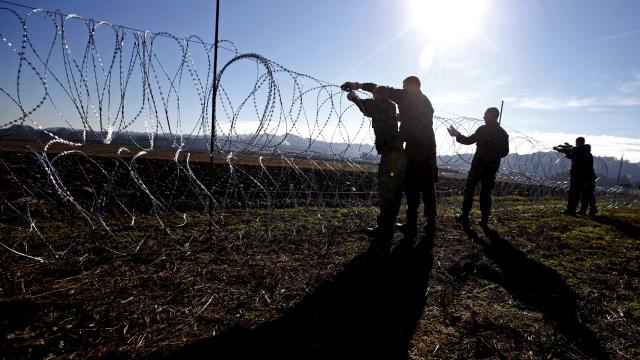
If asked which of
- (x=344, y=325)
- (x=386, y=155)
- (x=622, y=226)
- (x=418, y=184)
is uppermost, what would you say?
(x=386, y=155)

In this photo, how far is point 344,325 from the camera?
8.59ft

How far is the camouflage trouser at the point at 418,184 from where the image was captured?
16.3ft

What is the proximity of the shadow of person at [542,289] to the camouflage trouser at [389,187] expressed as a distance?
43.0 inches

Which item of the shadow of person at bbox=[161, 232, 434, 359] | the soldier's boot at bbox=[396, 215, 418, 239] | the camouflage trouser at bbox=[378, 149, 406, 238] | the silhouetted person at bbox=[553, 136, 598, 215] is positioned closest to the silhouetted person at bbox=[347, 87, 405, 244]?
the camouflage trouser at bbox=[378, 149, 406, 238]

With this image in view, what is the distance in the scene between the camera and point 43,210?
16.5ft

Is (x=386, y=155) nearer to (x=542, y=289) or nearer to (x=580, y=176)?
(x=542, y=289)

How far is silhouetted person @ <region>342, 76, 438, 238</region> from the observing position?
485cm

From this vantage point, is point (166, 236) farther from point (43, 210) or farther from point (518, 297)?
point (518, 297)

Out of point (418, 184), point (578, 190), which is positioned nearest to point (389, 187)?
point (418, 184)

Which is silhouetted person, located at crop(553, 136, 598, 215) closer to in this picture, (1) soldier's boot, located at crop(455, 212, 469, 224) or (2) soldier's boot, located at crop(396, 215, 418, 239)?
(1) soldier's boot, located at crop(455, 212, 469, 224)

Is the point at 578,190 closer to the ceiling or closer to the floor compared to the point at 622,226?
closer to the ceiling

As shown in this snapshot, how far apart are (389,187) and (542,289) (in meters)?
1.78

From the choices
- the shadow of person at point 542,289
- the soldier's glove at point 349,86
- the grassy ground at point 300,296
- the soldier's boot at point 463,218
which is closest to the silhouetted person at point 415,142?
the soldier's glove at point 349,86

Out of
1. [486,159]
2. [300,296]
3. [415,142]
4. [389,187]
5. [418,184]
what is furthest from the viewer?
[486,159]
